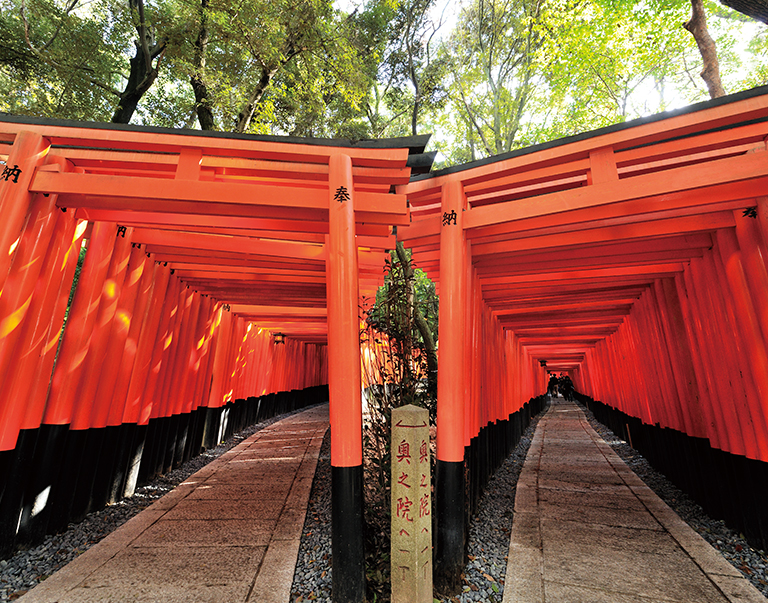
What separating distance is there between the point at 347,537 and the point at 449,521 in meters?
1.02

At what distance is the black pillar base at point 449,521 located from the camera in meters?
3.54

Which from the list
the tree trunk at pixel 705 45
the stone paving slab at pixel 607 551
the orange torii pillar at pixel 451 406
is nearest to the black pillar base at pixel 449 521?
the orange torii pillar at pixel 451 406

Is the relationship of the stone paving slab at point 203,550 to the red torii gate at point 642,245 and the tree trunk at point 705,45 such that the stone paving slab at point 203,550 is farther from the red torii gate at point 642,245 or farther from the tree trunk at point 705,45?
the tree trunk at point 705,45

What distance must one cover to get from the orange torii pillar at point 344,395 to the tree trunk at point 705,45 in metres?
6.86

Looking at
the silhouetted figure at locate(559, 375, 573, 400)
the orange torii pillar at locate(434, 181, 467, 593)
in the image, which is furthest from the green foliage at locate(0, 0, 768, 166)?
the silhouetted figure at locate(559, 375, 573, 400)

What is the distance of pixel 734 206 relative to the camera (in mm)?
3727

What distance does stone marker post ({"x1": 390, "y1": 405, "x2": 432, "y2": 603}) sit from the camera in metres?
2.63

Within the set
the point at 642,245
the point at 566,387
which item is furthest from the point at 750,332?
the point at 566,387

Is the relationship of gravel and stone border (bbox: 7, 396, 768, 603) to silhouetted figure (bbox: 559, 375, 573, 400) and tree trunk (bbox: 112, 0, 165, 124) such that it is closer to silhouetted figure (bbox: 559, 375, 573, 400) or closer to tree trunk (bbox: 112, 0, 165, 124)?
tree trunk (bbox: 112, 0, 165, 124)

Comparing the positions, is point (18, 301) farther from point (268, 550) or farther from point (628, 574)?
point (628, 574)

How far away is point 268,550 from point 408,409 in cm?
234

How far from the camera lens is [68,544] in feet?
13.1

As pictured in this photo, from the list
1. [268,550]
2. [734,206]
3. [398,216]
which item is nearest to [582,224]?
[734,206]

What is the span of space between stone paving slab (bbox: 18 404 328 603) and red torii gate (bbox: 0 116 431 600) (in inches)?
29.8
